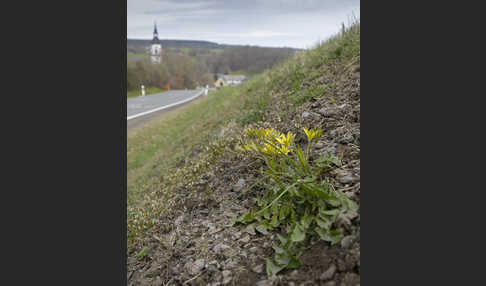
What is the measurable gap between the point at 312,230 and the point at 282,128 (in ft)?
5.39

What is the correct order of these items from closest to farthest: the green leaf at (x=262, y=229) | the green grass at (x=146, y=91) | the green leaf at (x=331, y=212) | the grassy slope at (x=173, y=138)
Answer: the green leaf at (x=331, y=212)
the green leaf at (x=262, y=229)
the grassy slope at (x=173, y=138)
the green grass at (x=146, y=91)

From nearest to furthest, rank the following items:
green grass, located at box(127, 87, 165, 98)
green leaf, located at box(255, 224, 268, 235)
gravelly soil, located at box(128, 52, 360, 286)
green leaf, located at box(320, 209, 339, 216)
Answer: gravelly soil, located at box(128, 52, 360, 286)
green leaf, located at box(320, 209, 339, 216)
green leaf, located at box(255, 224, 268, 235)
green grass, located at box(127, 87, 165, 98)

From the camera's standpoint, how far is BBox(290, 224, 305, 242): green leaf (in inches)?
62.8

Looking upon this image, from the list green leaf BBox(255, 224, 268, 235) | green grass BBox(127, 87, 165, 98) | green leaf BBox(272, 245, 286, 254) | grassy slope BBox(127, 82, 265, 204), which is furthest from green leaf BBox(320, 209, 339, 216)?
green grass BBox(127, 87, 165, 98)

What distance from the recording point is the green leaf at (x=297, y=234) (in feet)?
5.23

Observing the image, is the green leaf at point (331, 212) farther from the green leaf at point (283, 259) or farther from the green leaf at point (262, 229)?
the green leaf at point (262, 229)

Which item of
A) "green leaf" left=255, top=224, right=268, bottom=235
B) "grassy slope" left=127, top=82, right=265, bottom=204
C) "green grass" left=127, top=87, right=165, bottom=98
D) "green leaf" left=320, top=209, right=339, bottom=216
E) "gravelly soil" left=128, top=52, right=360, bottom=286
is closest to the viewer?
"gravelly soil" left=128, top=52, right=360, bottom=286

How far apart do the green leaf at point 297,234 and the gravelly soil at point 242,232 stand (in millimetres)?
62

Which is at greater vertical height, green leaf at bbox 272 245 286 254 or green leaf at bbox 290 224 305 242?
green leaf at bbox 290 224 305 242

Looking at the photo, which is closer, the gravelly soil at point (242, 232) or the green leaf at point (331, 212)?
the gravelly soil at point (242, 232)

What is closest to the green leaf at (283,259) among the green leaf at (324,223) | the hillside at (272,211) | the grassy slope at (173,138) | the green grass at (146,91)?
the hillside at (272,211)

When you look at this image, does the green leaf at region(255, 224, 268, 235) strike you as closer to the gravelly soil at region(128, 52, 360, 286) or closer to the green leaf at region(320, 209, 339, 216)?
the gravelly soil at region(128, 52, 360, 286)
